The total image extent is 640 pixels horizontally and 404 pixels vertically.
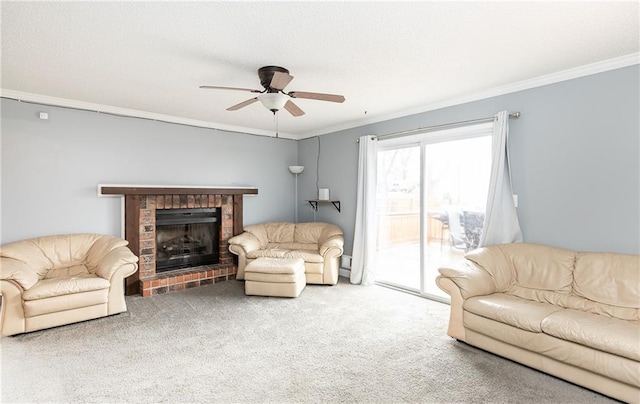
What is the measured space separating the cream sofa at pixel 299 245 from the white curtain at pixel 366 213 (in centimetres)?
34

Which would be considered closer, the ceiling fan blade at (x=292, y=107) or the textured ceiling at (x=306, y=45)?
the textured ceiling at (x=306, y=45)

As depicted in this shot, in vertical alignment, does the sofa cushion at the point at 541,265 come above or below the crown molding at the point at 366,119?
below

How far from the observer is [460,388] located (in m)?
2.36

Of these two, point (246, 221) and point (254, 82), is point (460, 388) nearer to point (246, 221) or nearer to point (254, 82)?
point (254, 82)

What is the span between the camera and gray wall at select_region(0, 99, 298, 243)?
3.89 metres

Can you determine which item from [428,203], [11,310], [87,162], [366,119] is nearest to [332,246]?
[428,203]

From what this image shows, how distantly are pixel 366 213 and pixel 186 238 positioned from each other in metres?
2.89

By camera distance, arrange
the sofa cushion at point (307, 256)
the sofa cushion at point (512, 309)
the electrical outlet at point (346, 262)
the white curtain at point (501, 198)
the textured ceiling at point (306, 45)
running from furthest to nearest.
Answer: the electrical outlet at point (346, 262)
the sofa cushion at point (307, 256)
the white curtain at point (501, 198)
the sofa cushion at point (512, 309)
the textured ceiling at point (306, 45)

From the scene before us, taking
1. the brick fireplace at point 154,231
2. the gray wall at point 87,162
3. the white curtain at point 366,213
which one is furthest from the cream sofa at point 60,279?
the white curtain at point 366,213

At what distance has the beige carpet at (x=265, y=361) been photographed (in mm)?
2287

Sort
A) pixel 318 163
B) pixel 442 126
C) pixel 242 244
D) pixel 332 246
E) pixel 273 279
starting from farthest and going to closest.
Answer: pixel 318 163 → pixel 242 244 → pixel 332 246 → pixel 273 279 → pixel 442 126

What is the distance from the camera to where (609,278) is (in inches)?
108

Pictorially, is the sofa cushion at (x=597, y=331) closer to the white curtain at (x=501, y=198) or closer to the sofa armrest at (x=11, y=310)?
the white curtain at (x=501, y=198)

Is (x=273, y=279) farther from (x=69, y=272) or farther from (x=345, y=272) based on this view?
(x=69, y=272)
